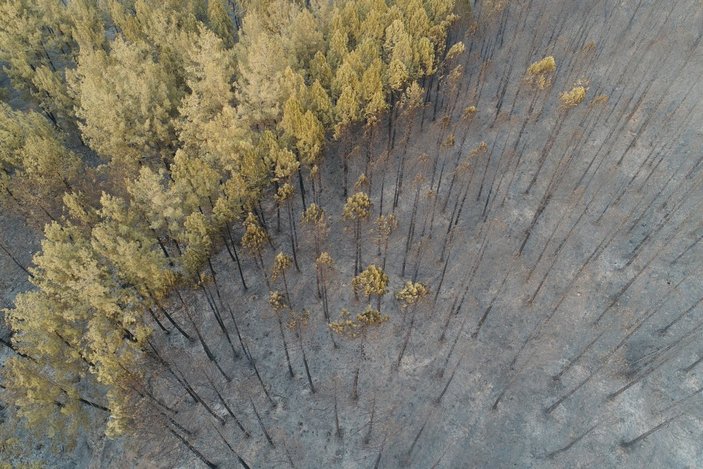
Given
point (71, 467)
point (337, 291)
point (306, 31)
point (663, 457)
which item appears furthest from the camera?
point (306, 31)

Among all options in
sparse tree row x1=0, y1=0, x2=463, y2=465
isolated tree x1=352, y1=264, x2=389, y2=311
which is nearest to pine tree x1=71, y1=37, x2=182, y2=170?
sparse tree row x1=0, y1=0, x2=463, y2=465

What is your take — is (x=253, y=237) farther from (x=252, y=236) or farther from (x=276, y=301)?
(x=276, y=301)

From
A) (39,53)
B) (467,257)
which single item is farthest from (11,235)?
(467,257)

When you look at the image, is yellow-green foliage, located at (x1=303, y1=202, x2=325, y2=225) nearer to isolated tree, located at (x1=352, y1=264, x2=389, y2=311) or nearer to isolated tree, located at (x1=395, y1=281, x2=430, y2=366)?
isolated tree, located at (x1=352, y1=264, x2=389, y2=311)

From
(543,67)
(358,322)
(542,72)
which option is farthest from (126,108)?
(542,72)

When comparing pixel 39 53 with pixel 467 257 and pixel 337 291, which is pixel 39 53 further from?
pixel 467 257

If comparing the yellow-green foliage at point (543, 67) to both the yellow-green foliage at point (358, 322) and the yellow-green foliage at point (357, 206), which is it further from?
A: the yellow-green foliage at point (358, 322)

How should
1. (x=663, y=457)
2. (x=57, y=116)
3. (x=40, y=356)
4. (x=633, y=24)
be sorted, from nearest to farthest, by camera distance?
(x=663, y=457)
(x=40, y=356)
(x=57, y=116)
(x=633, y=24)

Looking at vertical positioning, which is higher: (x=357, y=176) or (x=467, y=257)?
(x=357, y=176)

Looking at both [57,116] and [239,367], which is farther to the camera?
[57,116]
